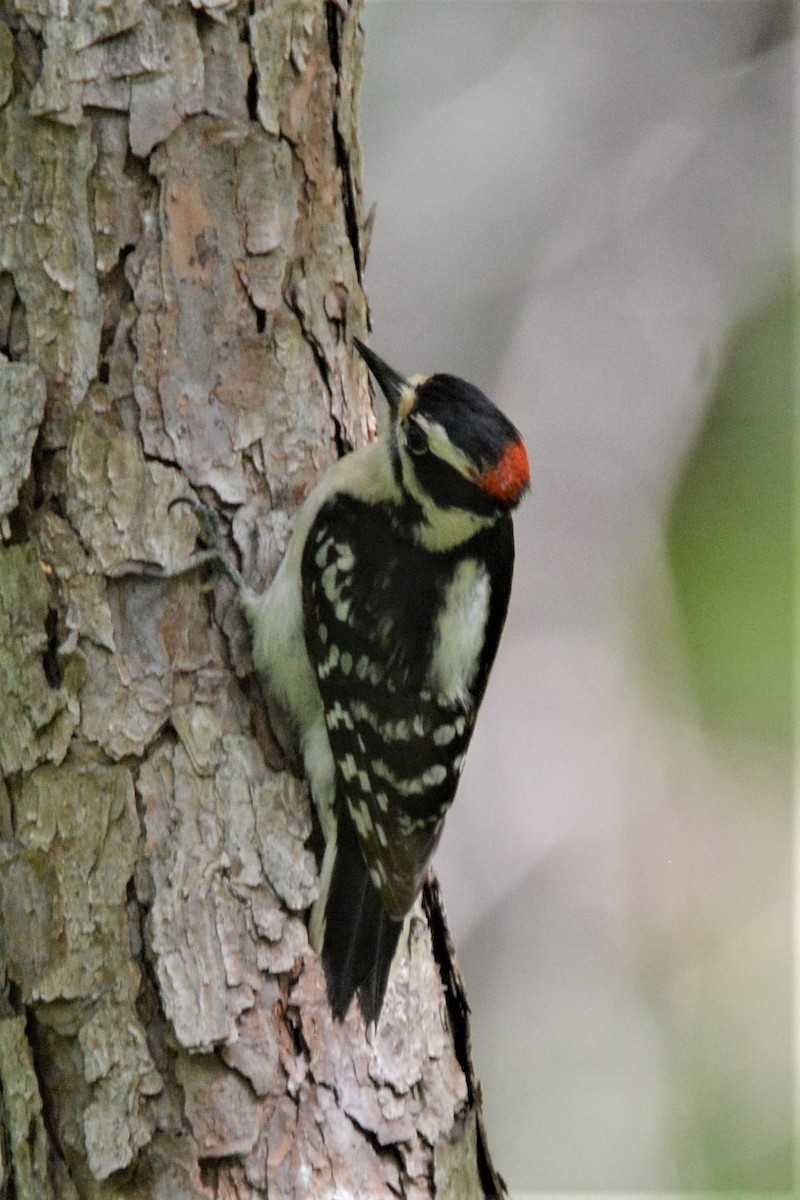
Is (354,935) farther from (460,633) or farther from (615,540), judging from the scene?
(615,540)

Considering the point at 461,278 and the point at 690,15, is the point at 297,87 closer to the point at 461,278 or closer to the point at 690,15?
the point at 461,278

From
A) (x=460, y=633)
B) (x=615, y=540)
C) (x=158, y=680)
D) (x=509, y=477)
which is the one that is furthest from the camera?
(x=615, y=540)

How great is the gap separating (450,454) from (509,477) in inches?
5.1

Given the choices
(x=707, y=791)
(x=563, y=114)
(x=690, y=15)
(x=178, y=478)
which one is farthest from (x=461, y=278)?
(x=178, y=478)

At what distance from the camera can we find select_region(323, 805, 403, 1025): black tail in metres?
2.44

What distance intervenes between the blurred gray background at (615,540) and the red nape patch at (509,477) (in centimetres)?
265

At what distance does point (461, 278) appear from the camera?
17.8 ft

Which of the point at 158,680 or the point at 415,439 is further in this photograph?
the point at 415,439

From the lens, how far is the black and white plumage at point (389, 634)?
2.58 metres

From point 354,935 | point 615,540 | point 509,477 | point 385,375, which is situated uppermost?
point 385,375

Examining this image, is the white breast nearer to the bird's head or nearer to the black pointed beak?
the bird's head

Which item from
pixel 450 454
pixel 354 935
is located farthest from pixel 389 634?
pixel 354 935

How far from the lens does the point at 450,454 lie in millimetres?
2656

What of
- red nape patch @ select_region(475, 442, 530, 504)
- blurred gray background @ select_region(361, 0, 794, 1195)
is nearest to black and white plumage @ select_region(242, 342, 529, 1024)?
red nape patch @ select_region(475, 442, 530, 504)
